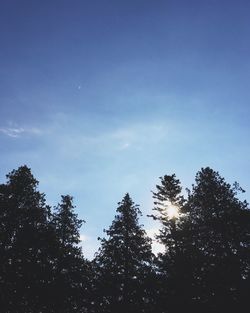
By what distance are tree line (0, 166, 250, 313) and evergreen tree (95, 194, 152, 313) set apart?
78 millimetres

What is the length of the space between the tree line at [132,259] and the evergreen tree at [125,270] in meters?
0.08

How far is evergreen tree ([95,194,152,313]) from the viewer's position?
2461 cm

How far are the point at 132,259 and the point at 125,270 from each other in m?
1.11

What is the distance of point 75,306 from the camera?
24656 millimetres

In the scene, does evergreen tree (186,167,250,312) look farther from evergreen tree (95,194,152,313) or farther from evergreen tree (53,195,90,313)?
evergreen tree (53,195,90,313)

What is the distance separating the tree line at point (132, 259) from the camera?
2014 cm

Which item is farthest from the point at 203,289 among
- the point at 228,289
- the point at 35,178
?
the point at 35,178

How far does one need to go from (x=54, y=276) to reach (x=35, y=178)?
752 centimetres

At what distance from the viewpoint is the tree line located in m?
20.1

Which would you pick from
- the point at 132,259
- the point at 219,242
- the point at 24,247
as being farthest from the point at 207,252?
the point at 24,247

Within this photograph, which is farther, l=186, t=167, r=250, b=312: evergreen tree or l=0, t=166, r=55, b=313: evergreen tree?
l=186, t=167, r=250, b=312: evergreen tree

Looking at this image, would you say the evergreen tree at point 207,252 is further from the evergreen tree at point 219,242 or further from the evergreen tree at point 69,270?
the evergreen tree at point 69,270

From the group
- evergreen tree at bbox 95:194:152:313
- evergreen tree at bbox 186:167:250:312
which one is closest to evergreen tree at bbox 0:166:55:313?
evergreen tree at bbox 95:194:152:313

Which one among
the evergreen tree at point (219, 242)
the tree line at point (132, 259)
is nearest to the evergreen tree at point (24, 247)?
the tree line at point (132, 259)
